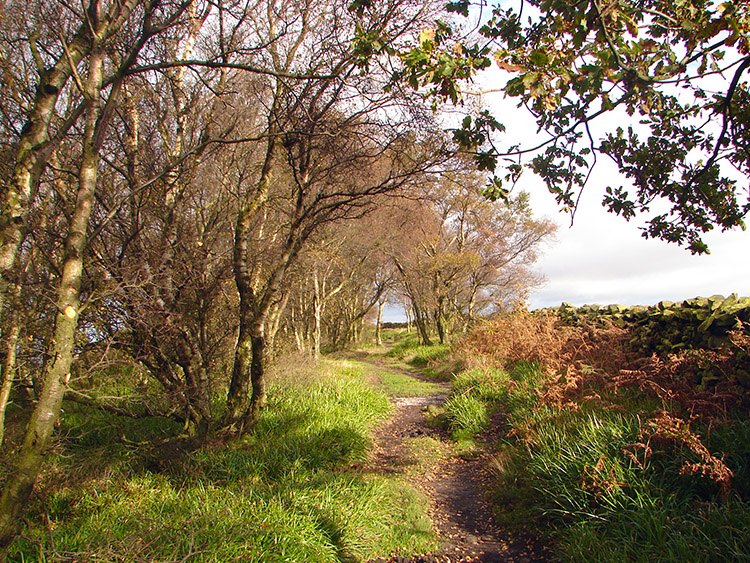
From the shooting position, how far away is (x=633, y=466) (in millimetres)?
3920

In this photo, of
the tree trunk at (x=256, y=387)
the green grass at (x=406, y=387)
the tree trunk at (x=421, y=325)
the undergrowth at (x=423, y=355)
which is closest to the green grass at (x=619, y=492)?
the tree trunk at (x=256, y=387)

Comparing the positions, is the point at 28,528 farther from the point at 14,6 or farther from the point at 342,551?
the point at 14,6

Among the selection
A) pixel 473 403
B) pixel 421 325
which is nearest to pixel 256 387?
pixel 473 403

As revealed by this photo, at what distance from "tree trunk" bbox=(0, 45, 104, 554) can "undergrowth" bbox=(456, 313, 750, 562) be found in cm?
409

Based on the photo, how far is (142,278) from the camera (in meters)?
4.84

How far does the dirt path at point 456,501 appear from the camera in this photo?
3.94 m

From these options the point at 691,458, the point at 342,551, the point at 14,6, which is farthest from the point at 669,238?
the point at 14,6

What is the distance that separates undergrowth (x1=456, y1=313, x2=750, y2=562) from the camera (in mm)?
3168

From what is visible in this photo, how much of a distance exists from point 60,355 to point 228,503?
7.72ft

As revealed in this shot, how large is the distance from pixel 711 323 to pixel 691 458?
7.46 ft

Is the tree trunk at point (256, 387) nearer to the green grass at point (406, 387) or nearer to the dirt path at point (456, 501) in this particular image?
the dirt path at point (456, 501)

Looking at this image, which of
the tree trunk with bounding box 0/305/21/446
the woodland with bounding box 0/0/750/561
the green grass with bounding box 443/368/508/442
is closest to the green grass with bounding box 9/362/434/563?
the woodland with bounding box 0/0/750/561

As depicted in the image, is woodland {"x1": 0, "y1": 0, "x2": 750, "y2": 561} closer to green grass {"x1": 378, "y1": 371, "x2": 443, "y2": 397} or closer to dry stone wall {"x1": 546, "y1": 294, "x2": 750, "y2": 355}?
dry stone wall {"x1": 546, "y1": 294, "x2": 750, "y2": 355}

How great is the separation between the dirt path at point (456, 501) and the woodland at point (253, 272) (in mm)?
221
